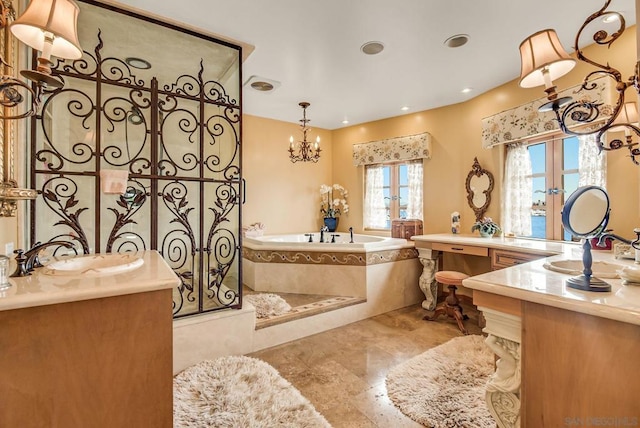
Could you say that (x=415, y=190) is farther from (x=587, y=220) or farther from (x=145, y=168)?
(x=145, y=168)

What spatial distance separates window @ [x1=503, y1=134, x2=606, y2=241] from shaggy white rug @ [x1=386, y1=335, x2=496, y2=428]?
157 cm

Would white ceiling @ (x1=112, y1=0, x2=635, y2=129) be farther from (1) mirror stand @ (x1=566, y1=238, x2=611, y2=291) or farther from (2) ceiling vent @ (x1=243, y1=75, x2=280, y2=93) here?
(1) mirror stand @ (x1=566, y1=238, x2=611, y2=291)

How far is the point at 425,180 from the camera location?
4250 mm

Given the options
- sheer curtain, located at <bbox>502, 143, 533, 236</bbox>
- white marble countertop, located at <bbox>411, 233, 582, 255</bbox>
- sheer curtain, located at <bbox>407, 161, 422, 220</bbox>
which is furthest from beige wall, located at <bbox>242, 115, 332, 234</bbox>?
sheer curtain, located at <bbox>502, 143, 533, 236</bbox>

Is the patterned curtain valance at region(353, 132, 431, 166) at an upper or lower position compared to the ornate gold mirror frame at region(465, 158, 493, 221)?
upper

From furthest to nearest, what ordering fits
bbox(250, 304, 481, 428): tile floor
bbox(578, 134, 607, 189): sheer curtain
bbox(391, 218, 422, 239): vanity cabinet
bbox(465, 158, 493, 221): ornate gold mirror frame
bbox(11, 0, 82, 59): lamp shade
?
bbox(391, 218, 422, 239): vanity cabinet
bbox(465, 158, 493, 221): ornate gold mirror frame
bbox(578, 134, 607, 189): sheer curtain
bbox(250, 304, 481, 428): tile floor
bbox(11, 0, 82, 59): lamp shade

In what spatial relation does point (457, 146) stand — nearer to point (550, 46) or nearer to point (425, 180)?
point (425, 180)

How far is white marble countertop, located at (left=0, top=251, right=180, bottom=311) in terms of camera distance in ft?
2.91

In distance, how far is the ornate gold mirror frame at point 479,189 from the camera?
3520 mm

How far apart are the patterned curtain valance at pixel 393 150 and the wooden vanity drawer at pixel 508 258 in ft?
6.20

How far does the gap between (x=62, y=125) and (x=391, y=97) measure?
11.2 feet

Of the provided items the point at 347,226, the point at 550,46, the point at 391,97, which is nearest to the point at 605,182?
the point at 550,46

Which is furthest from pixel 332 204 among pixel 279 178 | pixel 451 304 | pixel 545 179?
pixel 545 179

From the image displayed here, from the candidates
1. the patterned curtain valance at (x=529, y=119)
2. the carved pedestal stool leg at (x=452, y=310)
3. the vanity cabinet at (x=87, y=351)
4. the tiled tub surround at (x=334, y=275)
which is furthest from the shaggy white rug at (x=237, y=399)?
the patterned curtain valance at (x=529, y=119)
